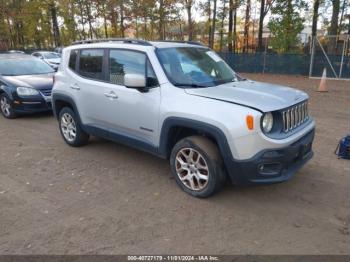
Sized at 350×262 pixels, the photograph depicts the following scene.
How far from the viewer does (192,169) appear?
398 centimetres

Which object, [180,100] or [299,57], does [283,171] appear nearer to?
[180,100]

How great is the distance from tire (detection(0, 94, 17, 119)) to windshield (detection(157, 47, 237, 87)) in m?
5.55

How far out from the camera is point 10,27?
43188 mm

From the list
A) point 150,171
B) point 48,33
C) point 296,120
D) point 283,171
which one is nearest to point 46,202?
point 150,171

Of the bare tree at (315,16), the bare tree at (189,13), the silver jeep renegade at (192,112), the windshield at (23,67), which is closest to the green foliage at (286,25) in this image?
the bare tree at (315,16)

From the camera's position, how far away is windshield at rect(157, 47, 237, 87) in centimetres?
416

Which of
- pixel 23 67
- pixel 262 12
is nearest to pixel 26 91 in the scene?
pixel 23 67

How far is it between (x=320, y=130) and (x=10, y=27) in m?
45.9

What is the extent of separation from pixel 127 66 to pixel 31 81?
Result: 4.79 meters

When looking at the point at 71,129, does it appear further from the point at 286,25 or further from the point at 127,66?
the point at 286,25

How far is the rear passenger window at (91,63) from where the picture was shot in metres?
5.02

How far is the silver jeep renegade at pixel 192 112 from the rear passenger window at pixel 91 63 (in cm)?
2

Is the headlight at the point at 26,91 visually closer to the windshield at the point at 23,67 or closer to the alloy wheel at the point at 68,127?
the windshield at the point at 23,67

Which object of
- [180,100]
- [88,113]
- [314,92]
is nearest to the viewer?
[180,100]
